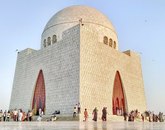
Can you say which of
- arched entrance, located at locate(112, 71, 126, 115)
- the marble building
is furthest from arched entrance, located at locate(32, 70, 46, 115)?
arched entrance, located at locate(112, 71, 126, 115)

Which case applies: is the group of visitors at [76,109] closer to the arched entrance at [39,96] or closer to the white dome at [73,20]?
the arched entrance at [39,96]

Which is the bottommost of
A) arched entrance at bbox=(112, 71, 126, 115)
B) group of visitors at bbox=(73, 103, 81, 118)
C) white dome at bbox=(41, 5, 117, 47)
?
group of visitors at bbox=(73, 103, 81, 118)

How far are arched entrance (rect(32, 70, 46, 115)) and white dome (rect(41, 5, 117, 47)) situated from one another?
3883mm

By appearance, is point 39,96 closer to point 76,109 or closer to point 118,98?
point 76,109

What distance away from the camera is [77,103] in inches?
584

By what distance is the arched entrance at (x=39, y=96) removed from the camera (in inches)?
723

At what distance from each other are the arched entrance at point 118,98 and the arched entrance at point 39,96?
18.5 ft

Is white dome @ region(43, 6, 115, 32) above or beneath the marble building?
above

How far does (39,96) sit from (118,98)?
6.50m

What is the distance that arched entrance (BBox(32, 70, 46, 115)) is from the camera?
1836cm

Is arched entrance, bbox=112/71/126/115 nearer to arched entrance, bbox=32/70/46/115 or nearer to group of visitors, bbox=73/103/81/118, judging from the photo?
group of visitors, bbox=73/103/81/118

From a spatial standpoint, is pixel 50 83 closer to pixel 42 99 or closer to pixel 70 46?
pixel 42 99

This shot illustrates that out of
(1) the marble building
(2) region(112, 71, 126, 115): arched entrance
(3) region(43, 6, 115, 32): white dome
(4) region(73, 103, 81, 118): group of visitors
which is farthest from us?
(3) region(43, 6, 115, 32): white dome

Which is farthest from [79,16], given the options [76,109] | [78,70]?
[76,109]
